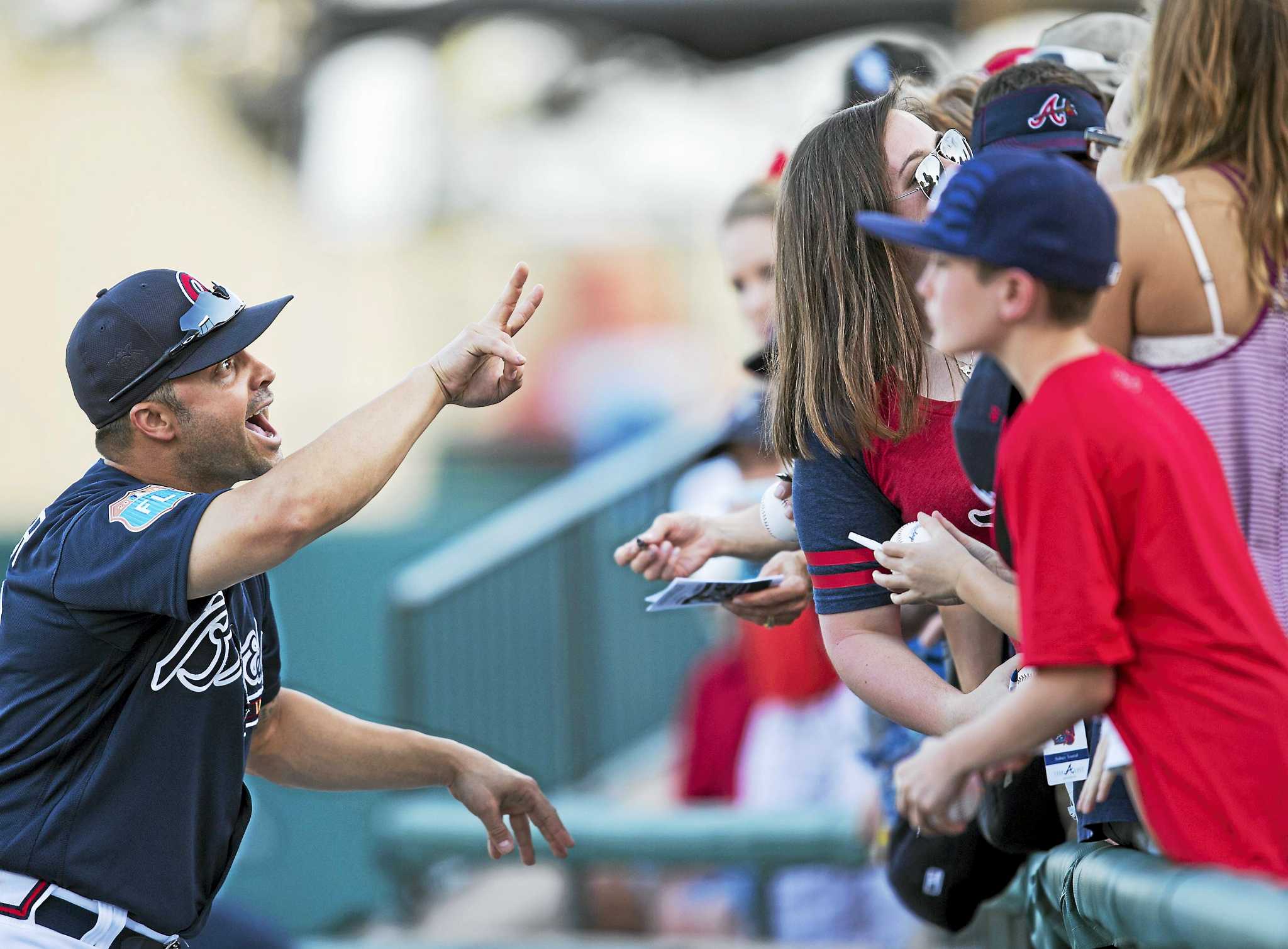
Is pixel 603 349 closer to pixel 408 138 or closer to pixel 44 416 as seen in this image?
pixel 408 138

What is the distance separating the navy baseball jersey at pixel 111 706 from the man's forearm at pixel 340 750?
0.45 metres

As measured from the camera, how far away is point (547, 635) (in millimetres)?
7238

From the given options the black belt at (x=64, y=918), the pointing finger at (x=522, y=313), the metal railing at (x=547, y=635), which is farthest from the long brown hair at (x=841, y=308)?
the metal railing at (x=547, y=635)

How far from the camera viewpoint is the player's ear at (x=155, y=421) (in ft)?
8.94

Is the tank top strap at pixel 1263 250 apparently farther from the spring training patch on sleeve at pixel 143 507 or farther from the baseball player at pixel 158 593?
the spring training patch on sleeve at pixel 143 507

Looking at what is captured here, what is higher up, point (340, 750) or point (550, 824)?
point (340, 750)

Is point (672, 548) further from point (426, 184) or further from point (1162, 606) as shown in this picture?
point (426, 184)

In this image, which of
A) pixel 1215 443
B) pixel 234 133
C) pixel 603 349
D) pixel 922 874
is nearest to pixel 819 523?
pixel 1215 443

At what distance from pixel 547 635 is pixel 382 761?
4.05 meters

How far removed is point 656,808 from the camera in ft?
20.1

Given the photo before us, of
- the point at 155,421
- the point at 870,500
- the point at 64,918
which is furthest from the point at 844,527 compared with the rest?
the point at 64,918

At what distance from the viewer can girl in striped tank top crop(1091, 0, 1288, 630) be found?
206cm

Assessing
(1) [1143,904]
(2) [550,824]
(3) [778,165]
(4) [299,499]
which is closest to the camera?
(1) [1143,904]

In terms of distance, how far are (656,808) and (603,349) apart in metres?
4.75
